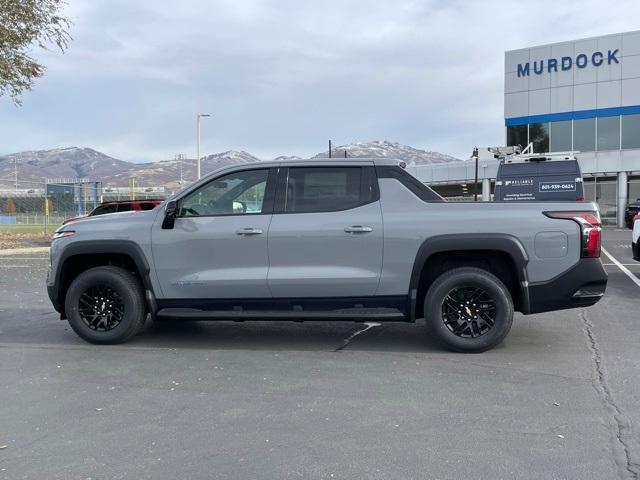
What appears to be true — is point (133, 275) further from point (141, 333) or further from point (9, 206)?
→ point (9, 206)

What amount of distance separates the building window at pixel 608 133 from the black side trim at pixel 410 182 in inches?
1387

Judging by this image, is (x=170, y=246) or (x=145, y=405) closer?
(x=145, y=405)

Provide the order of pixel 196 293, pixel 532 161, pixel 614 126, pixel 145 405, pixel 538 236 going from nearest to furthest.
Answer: pixel 145 405 < pixel 538 236 < pixel 196 293 < pixel 532 161 < pixel 614 126

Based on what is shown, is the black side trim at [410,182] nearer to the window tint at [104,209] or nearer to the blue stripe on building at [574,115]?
the window tint at [104,209]

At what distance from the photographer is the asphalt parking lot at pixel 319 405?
365 cm

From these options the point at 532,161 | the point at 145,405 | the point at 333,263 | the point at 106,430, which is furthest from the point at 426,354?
the point at 532,161

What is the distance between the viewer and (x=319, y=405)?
4641mm

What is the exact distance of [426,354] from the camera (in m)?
6.09

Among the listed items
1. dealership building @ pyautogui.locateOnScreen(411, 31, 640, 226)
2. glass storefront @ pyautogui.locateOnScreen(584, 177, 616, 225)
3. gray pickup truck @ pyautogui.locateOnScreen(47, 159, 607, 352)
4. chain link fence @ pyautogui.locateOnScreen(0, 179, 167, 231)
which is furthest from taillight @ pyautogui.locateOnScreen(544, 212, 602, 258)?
chain link fence @ pyautogui.locateOnScreen(0, 179, 167, 231)

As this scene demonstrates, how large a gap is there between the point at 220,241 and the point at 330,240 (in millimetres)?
1102

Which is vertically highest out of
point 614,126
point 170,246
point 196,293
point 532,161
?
point 614,126

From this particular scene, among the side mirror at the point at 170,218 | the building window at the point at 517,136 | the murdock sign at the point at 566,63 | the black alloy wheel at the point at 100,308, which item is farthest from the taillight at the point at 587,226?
the murdock sign at the point at 566,63

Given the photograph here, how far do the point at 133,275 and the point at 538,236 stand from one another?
4117 mm

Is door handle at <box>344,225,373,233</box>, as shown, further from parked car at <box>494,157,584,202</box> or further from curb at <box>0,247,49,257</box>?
curb at <box>0,247,49,257</box>
